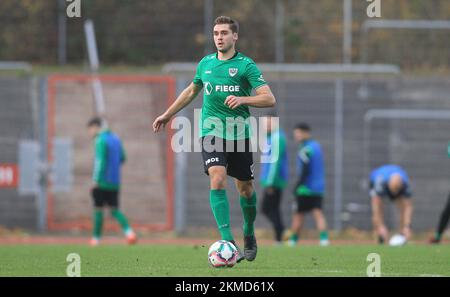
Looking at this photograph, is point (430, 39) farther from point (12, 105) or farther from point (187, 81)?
point (12, 105)

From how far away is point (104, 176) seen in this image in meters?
19.9

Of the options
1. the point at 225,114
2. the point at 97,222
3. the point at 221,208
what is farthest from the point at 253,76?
the point at 97,222

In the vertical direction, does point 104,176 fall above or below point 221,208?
below

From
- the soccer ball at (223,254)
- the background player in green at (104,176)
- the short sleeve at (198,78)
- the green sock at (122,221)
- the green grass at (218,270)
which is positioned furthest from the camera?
the background player in green at (104,176)

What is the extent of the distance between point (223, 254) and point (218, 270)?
8.0 inches

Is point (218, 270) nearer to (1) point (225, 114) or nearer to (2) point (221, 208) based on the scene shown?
(2) point (221, 208)

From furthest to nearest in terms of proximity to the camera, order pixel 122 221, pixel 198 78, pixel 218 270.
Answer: pixel 122 221 < pixel 198 78 < pixel 218 270

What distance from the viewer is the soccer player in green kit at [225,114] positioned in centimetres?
1136

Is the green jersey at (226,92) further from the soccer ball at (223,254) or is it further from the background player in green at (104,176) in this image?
the background player in green at (104,176)

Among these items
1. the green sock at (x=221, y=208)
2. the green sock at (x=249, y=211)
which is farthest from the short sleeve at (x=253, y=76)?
the green sock at (x=249, y=211)

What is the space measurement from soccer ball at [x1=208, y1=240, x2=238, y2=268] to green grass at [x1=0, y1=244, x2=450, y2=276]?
9 cm

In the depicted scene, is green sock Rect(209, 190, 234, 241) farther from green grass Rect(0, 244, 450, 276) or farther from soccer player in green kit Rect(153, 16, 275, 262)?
green grass Rect(0, 244, 450, 276)

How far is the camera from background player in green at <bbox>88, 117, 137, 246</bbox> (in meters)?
19.8

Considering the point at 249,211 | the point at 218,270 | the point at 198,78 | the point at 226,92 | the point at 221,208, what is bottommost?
the point at 218,270
